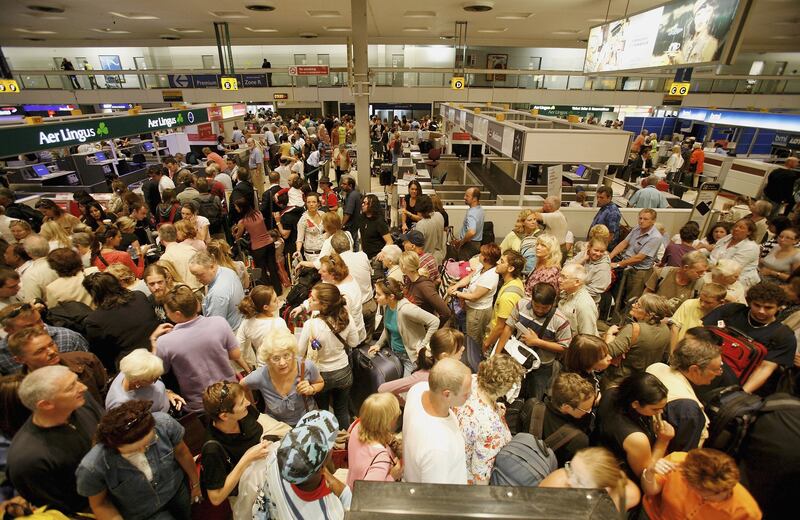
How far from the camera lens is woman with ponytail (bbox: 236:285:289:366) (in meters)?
2.69

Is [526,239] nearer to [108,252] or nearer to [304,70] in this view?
[108,252]

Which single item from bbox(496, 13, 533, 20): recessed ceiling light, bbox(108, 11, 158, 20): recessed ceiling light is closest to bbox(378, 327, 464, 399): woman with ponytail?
bbox(496, 13, 533, 20): recessed ceiling light

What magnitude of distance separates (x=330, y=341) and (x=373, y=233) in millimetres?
2411

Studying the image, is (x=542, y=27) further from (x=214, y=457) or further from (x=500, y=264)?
(x=214, y=457)

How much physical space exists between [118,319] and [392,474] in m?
2.24

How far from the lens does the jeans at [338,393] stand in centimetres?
274

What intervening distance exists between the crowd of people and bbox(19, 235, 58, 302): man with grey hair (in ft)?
0.05

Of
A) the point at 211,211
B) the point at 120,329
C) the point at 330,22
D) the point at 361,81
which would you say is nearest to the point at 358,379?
the point at 120,329

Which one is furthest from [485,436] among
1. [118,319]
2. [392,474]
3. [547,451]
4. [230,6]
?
[230,6]

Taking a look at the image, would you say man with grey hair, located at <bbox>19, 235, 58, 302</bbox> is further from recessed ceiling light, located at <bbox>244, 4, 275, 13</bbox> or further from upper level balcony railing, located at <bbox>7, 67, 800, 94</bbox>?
upper level balcony railing, located at <bbox>7, 67, 800, 94</bbox>

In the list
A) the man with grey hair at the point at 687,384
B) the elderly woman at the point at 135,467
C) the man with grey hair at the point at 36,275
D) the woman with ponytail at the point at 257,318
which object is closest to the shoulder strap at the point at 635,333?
the man with grey hair at the point at 687,384

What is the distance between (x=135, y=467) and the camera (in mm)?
1657

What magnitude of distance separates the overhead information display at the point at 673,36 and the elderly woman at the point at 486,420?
4.43m

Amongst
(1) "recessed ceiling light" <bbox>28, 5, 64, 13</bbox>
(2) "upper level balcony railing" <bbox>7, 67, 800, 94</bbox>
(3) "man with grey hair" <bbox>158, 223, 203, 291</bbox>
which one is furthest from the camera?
(2) "upper level balcony railing" <bbox>7, 67, 800, 94</bbox>
